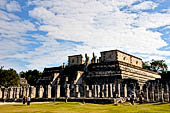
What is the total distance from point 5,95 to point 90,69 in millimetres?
19509

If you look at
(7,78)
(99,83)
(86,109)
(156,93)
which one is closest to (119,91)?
(156,93)

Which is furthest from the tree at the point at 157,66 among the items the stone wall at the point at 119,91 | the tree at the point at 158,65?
the stone wall at the point at 119,91

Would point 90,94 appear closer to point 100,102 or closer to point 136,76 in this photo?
point 100,102

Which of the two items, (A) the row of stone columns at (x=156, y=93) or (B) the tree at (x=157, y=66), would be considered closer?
(A) the row of stone columns at (x=156, y=93)

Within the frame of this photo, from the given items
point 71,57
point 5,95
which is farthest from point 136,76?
point 5,95

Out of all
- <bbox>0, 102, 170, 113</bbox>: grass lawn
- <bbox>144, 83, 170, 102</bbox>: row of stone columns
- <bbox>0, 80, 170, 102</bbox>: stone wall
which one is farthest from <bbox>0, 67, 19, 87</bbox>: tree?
<bbox>144, 83, 170, 102</bbox>: row of stone columns

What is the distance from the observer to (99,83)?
130ft

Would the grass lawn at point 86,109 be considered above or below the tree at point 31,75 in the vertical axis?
below

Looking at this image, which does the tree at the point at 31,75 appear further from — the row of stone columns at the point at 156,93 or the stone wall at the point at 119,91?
the row of stone columns at the point at 156,93

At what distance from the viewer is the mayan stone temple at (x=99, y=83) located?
28.5 metres

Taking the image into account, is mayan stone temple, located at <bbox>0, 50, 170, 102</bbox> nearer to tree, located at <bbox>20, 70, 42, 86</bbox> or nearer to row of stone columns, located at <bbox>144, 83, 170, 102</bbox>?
row of stone columns, located at <bbox>144, 83, 170, 102</bbox>

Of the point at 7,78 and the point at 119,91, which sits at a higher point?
the point at 7,78

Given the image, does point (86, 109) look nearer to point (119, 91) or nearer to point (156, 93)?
point (119, 91)

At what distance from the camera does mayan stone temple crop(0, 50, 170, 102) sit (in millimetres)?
28516
